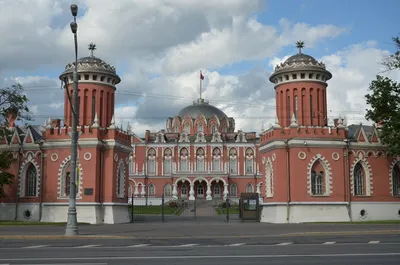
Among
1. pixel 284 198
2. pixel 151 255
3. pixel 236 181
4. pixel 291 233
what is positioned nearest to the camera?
pixel 151 255

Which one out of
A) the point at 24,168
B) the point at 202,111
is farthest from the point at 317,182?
the point at 202,111

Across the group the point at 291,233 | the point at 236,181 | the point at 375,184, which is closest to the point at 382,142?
the point at 375,184

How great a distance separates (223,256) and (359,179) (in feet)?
94.8

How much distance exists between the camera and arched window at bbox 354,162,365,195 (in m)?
41.8

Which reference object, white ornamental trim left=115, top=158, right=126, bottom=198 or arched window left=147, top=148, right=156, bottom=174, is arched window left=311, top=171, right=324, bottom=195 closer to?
white ornamental trim left=115, top=158, right=126, bottom=198

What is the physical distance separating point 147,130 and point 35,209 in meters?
56.0

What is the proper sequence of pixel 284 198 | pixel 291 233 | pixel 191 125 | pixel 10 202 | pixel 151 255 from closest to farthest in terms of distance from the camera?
pixel 151 255
pixel 291 233
pixel 284 198
pixel 10 202
pixel 191 125

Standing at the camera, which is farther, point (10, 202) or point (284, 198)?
point (10, 202)

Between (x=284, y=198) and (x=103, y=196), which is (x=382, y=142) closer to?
(x=284, y=198)

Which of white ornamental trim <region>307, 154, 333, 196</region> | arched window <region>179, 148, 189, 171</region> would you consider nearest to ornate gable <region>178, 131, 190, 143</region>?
arched window <region>179, 148, 189, 171</region>

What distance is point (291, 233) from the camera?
2675 centimetres

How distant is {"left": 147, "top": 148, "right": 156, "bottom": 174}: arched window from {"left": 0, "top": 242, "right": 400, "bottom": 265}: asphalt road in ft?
248

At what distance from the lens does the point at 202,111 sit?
105000mm

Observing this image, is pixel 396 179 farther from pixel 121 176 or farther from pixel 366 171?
pixel 121 176
